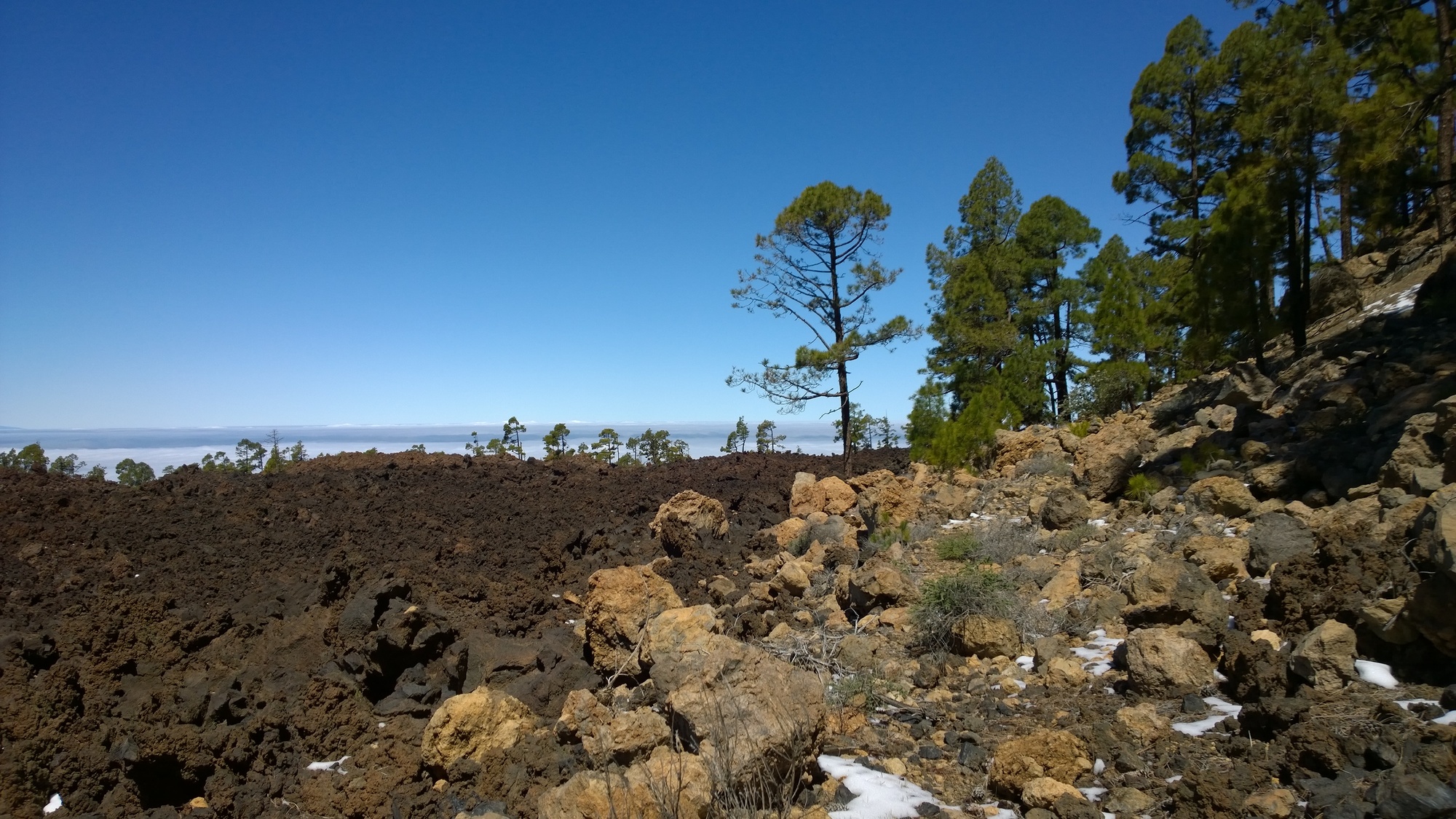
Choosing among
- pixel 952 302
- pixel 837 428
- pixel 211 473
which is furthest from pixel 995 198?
pixel 211 473

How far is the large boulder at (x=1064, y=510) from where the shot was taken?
934cm

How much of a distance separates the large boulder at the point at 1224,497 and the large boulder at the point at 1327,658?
3687 mm

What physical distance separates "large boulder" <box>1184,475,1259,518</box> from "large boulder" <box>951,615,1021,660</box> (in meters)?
3.33

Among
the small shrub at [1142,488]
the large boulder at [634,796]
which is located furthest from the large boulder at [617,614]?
the small shrub at [1142,488]

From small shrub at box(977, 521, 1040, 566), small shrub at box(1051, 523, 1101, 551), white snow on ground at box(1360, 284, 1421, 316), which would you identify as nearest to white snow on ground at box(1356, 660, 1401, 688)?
small shrub at box(977, 521, 1040, 566)

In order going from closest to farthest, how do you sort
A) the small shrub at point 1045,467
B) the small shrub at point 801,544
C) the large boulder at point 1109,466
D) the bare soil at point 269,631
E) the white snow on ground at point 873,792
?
1. the white snow on ground at point 873,792
2. the bare soil at point 269,631
3. the large boulder at point 1109,466
4. the small shrub at point 801,544
5. the small shrub at point 1045,467

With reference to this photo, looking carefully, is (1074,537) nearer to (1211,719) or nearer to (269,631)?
(1211,719)

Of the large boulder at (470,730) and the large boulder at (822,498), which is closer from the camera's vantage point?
the large boulder at (470,730)

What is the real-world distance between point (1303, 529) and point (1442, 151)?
12.8m

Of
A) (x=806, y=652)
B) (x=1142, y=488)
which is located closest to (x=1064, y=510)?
(x=1142, y=488)

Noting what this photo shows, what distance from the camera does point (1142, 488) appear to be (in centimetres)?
948

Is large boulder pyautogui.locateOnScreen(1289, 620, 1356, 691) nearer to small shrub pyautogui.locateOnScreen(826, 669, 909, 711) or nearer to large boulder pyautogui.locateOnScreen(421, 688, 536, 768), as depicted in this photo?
small shrub pyautogui.locateOnScreen(826, 669, 909, 711)

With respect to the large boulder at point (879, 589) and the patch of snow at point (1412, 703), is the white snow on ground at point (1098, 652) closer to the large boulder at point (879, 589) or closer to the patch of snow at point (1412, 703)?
the patch of snow at point (1412, 703)

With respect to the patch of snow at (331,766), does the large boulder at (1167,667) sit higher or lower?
higher
